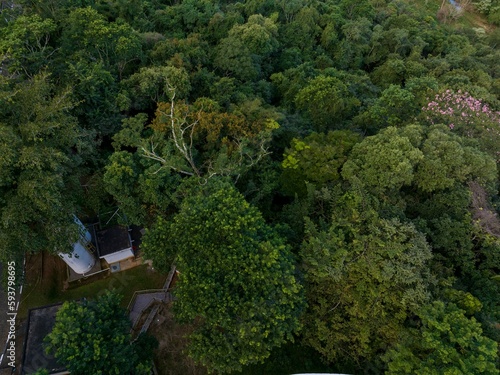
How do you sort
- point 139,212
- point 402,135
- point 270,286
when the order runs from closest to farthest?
point 270,286
point 139,212
point 402,135

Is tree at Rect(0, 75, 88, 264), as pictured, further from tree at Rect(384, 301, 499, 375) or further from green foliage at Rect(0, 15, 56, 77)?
tree at Rect(384, 301, 499, 375)

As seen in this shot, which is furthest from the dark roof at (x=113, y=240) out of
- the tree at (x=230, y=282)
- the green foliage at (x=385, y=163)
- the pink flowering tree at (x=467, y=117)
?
the pink flowering tree at (x=467, y=117)

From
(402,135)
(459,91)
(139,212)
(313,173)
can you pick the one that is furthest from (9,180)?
(459,91)

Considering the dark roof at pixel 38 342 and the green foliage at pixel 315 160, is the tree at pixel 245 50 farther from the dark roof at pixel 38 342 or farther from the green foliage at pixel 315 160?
the dark roof at pixel 38 342

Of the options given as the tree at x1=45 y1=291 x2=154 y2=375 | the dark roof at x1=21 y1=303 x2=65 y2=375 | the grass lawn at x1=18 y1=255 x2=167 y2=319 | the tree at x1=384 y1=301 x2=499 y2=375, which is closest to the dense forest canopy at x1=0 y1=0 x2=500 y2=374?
the tree at x1=384 y1=301 x2=499 y2=375

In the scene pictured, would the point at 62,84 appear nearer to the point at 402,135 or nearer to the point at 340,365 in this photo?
the point at 402,135

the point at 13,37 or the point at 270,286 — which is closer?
the point at 270,286

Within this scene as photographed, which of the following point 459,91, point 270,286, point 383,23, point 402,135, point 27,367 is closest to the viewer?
point 270,286
